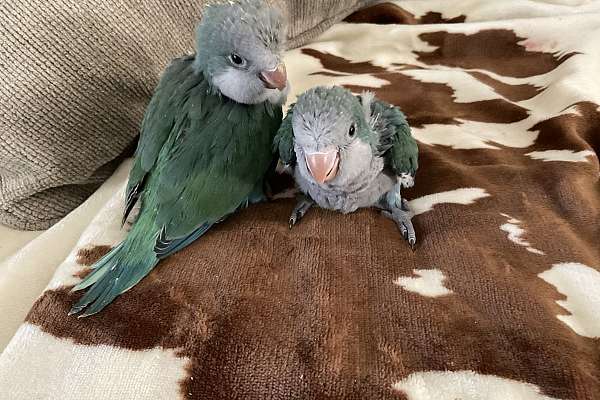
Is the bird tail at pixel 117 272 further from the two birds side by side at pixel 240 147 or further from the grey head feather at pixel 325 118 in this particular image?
the grey head feather at pixel 325 118

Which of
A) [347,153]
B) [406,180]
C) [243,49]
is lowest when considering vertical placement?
[406,180]

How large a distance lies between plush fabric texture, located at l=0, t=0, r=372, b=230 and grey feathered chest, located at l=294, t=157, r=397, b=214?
0.34m

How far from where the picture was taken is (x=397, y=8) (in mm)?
1375

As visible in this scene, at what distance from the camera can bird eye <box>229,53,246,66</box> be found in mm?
735

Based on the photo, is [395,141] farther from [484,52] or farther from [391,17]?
[391,17]

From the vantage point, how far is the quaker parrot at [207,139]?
0.69m

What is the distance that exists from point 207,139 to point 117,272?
0.68 ft

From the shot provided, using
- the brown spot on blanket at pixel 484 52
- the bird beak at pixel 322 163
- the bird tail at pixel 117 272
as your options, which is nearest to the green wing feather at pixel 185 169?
the bird tail at pixel 117 272

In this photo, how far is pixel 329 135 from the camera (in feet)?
2.21

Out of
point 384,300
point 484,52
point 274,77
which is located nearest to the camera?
point 384,300

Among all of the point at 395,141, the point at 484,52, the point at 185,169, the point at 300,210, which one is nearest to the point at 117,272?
the point at 185,169

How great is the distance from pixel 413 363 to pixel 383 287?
110 millimetres

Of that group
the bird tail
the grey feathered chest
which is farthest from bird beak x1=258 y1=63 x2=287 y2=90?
the bird tail

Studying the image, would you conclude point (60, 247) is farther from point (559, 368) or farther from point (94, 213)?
point (559, 368)
